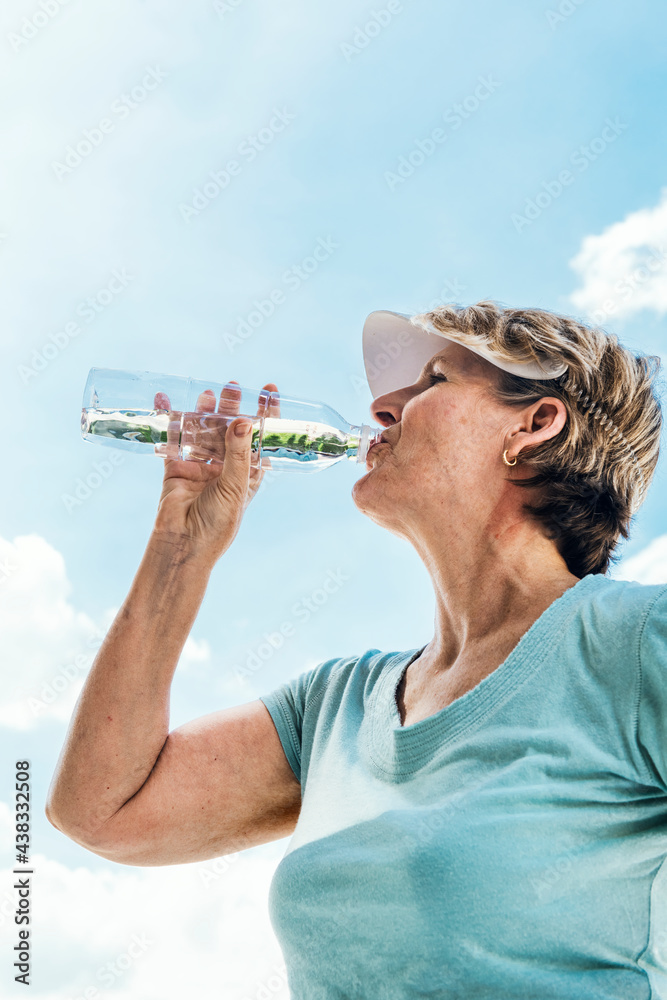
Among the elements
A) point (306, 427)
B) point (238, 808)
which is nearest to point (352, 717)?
point (238, 808)

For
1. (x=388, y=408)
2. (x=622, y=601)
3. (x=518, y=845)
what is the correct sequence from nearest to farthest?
(x=518, y=845) < (x=622, y=601) < (x=388, y=408)

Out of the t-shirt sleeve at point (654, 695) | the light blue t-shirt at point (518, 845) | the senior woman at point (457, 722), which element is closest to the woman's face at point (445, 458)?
the senior woman at point (457, 722)

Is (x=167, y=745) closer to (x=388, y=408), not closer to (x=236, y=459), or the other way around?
(x=236, y=459)

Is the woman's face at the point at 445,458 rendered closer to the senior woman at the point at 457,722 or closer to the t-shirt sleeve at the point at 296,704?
the senior woman at the point at 457,722

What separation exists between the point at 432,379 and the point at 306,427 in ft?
1.02

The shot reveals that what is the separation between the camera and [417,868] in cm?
86

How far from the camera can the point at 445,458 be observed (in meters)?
1.24

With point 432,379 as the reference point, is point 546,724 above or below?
below

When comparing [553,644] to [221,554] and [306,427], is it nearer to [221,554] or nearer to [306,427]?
[221,554]

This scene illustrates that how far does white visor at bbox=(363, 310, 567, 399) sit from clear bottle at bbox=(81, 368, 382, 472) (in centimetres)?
11

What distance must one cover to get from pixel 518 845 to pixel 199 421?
2.91 ft

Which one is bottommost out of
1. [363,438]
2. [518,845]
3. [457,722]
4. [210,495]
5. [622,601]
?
[518,845]

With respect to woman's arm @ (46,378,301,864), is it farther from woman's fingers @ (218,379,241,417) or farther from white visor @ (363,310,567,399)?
white visor @ (363,310,567,399)

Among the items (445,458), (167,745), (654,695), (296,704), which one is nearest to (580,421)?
(445,458)
